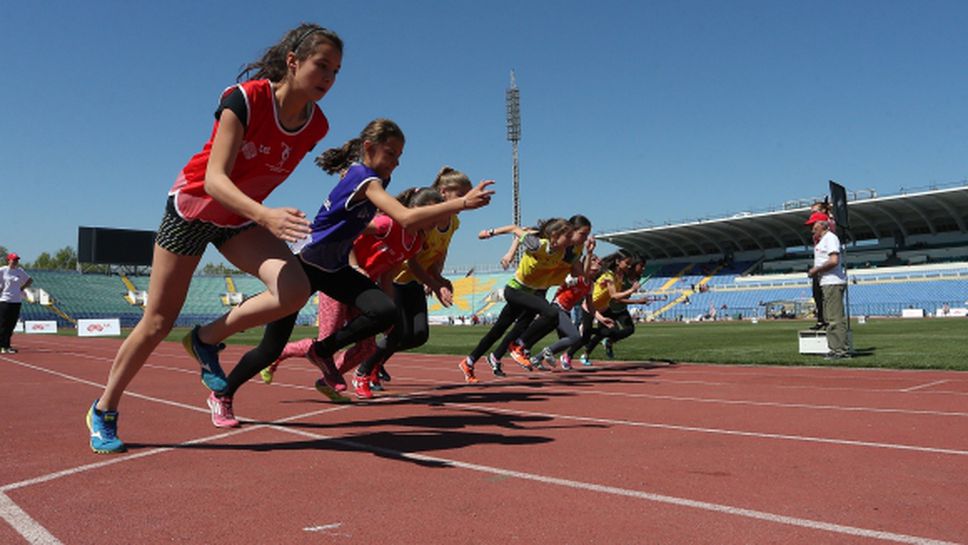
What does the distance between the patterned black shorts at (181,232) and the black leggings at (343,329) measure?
86cm

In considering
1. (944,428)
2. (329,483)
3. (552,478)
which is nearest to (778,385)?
(944,428)

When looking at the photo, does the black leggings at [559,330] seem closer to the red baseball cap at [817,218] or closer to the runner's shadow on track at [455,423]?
the runner's shadow on track at [455,423]

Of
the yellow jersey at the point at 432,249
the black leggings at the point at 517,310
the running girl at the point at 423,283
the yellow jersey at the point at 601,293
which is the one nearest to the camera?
the running girl at the point at 423,283

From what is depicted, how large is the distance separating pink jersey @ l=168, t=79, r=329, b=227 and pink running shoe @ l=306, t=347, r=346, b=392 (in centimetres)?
199

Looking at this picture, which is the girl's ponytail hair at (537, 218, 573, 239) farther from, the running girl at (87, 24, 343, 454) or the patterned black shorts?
the patterned black shorts

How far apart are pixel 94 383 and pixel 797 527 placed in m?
7.25

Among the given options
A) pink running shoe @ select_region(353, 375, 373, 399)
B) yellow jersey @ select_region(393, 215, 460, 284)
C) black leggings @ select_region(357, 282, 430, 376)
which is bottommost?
pink running shoe @ select_region(353, 375, 373, 399)

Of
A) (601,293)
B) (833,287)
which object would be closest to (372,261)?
(601,293)

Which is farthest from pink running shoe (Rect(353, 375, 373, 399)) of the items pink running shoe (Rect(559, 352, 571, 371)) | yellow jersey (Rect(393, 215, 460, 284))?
pink running shoe (Rect(559, 352, 571, 371))

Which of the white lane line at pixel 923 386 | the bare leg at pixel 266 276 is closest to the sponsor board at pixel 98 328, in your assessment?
the bare leg at pixel 266 276

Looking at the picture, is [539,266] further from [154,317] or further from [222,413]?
[154,317]

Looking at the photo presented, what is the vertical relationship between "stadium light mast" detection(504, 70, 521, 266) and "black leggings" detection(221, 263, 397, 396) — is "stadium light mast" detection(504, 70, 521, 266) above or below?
above

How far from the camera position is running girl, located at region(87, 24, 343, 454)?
11.3ft

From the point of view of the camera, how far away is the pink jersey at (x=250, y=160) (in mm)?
3453
